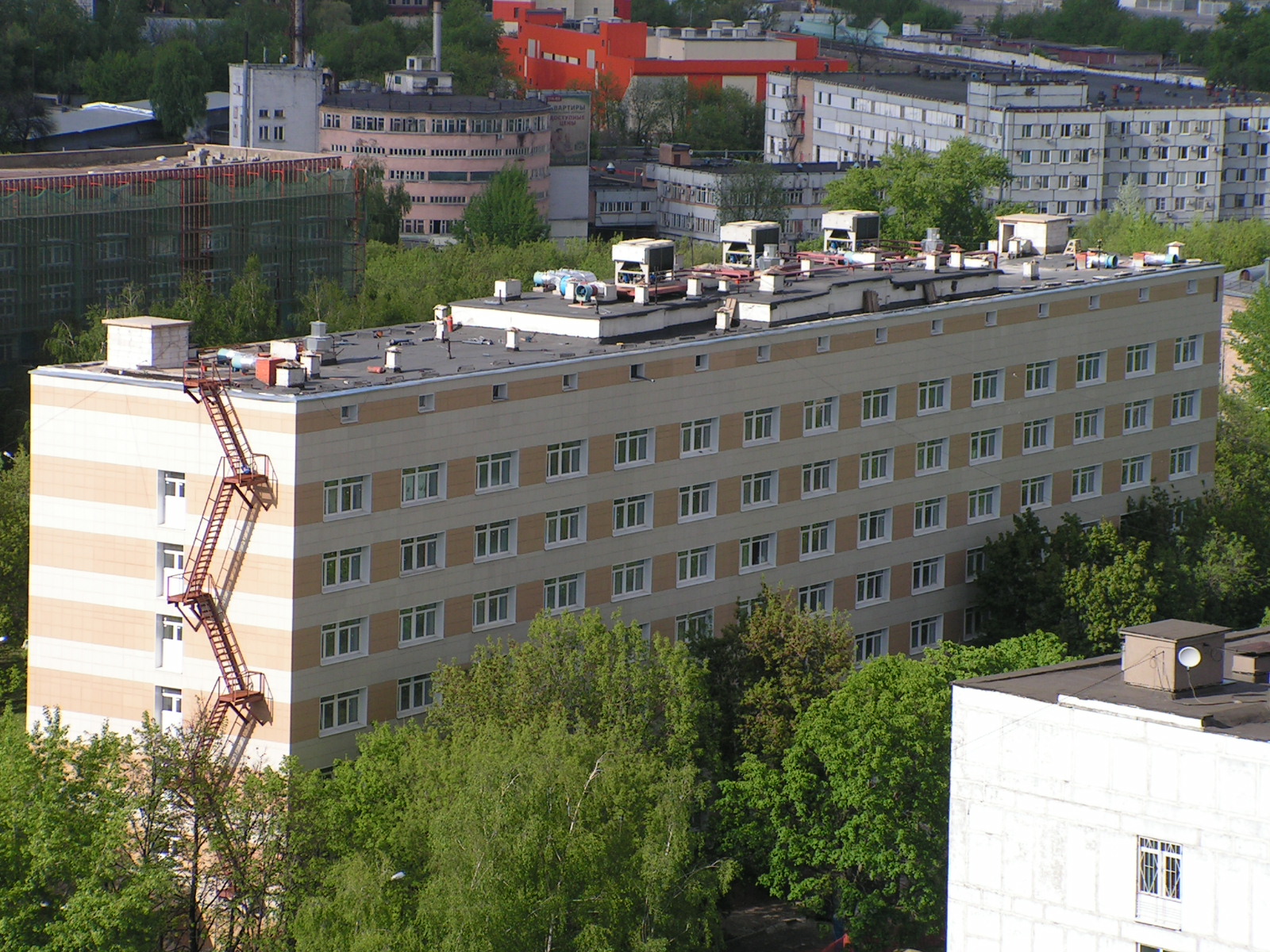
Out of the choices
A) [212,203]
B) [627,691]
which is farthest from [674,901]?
[212,203]

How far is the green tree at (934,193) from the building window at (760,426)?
69401 mm

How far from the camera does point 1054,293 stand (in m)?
89.9

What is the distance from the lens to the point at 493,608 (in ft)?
241

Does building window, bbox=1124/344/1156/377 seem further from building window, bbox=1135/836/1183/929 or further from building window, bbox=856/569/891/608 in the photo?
building window, bbox=1135/836/1183/929

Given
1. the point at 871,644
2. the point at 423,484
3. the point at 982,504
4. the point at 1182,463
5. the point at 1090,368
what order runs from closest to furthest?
the point at 423,484 → the point at 871,644 → the point at 982,504 → the point at 1090,368 → the point at 1182,463

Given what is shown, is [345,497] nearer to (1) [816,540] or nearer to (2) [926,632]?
(1) [816,540]

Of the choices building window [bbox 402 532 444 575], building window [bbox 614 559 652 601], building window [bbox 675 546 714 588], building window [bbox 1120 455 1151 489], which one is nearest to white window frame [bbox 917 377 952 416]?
building window [bbox 1120 455 1151 489]

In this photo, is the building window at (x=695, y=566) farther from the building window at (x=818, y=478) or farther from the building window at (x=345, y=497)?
the building window at (x=345, y=497)

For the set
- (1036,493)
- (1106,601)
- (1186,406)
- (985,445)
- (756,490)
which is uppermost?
(1186,406)

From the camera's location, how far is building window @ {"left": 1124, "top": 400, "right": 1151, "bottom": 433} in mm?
94312

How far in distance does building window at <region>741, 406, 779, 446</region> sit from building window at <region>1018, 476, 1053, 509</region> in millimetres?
13409

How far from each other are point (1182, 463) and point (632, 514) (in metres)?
29.4

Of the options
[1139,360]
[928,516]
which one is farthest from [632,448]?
[1139,360]

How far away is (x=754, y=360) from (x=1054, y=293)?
50.4 ft
